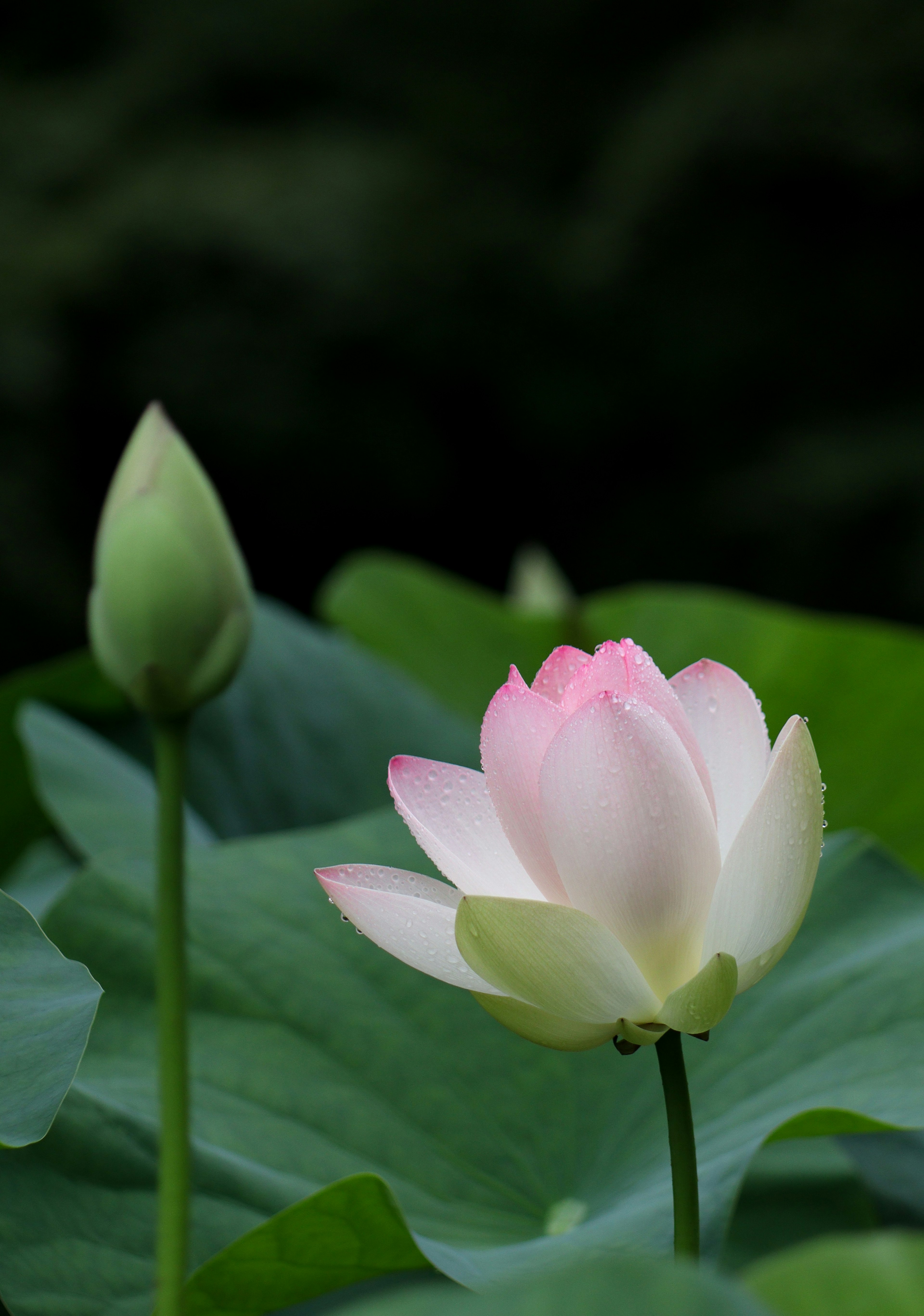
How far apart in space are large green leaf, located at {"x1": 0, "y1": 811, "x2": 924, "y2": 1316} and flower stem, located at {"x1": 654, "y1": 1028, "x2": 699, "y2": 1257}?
0.26 ft

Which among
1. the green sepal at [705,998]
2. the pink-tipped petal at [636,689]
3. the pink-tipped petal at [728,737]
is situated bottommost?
the green sepal at [705,998]

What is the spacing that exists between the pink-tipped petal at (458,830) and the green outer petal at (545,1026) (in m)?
0.02

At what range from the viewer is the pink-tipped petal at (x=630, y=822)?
23cm

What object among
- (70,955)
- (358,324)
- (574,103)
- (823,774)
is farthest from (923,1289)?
(574,103)

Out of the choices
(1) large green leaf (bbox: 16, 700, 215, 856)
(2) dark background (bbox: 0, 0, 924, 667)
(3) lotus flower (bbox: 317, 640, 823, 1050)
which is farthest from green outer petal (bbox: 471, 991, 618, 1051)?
(2) dark background (bbox: 0, 0, 924, 667)

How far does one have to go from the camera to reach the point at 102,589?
35cm

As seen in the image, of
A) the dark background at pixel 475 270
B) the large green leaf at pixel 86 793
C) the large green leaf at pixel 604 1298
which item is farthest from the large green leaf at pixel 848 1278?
the dark background at pixel 475 270

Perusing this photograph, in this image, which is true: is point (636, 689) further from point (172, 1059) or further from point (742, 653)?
point (742, 653)

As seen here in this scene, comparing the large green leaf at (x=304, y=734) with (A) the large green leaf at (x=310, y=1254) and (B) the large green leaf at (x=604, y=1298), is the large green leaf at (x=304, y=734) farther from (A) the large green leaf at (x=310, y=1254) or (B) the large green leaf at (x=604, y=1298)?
(B) the large green leaf at (x=604, y=1298)

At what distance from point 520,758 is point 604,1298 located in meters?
0.11

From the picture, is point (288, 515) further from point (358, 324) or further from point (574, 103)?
point (574, 103)

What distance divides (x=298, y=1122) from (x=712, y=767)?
204 mm

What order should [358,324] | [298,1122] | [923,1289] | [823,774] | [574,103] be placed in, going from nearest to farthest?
1. [923,1289]
2. [298,1122]
3. [823,774]
4. [358,324]
5. [574,103]

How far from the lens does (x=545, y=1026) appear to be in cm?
25
